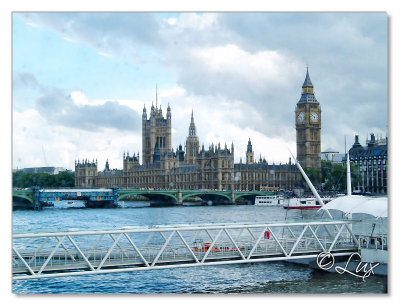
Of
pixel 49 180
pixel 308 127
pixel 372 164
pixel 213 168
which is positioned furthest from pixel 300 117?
pixel 49 180

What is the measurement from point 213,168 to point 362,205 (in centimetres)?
6918

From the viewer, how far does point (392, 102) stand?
11.9m

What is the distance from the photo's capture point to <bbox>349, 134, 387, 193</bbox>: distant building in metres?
49.6

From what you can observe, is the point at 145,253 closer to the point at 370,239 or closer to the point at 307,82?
the point at 370,239

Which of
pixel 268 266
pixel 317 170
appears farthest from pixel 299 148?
pixel 268 266

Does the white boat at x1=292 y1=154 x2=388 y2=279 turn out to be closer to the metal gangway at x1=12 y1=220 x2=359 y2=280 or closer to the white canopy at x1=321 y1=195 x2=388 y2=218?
the white canopy at x1=321 y1=195 x2=388 y2=218

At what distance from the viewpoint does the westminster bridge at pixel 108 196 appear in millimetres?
55125

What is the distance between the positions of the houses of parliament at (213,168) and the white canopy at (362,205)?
6160 centimetres

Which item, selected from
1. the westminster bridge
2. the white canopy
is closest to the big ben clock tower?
the westminster bridge

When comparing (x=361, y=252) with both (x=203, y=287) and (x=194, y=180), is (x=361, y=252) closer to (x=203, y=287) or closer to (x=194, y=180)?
(x=203, y=287)

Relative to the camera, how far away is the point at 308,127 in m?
93.0

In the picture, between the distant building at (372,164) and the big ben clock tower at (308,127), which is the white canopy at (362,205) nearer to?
the distant building at (372,164)
